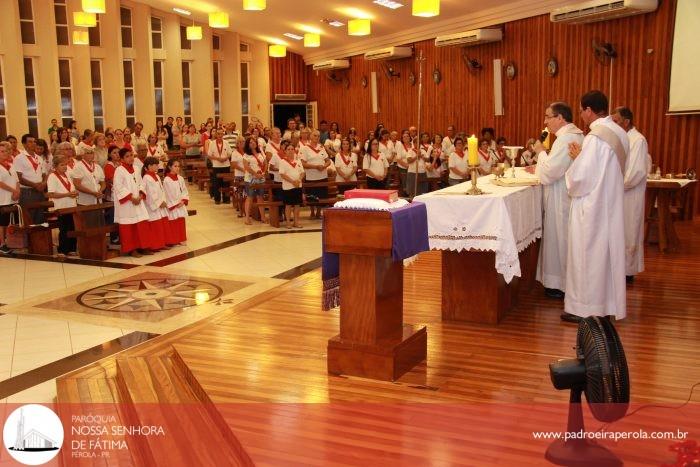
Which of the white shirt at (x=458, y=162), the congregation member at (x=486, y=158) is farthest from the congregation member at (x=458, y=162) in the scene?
the congregation member at (x=486, y=158)

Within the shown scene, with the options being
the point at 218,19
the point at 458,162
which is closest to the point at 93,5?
the point at 218,19

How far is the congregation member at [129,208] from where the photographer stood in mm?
9484

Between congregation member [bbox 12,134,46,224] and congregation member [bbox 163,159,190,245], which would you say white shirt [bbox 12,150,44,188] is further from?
congregation member [bbox 163,159,190,245]

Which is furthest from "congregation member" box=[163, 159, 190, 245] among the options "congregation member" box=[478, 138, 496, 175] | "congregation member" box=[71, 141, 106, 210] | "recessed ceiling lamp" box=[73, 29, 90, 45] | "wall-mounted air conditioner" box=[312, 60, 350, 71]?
"wall-mounted air conditioner" box=[312, 60, 350, 71]

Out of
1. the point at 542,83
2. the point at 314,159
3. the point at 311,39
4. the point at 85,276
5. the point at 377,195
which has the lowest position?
the point at 85,276

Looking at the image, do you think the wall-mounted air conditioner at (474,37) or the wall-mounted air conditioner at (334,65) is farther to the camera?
the wall-mounted air conditioner at (334,65)

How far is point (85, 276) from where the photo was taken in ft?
27.9

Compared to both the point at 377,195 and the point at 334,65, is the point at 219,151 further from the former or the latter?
the point at 377,195

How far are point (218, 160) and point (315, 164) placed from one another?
11.3 ft

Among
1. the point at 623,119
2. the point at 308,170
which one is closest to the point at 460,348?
the point at 623,119

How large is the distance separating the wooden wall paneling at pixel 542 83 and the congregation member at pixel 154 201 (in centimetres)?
766

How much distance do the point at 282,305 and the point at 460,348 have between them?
1968mm

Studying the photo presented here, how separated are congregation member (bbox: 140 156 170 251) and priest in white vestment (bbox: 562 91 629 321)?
606 centimetres

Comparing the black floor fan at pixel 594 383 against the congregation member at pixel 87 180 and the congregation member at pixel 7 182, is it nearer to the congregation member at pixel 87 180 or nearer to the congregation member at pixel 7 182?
the congregation member at pixel 87 180
